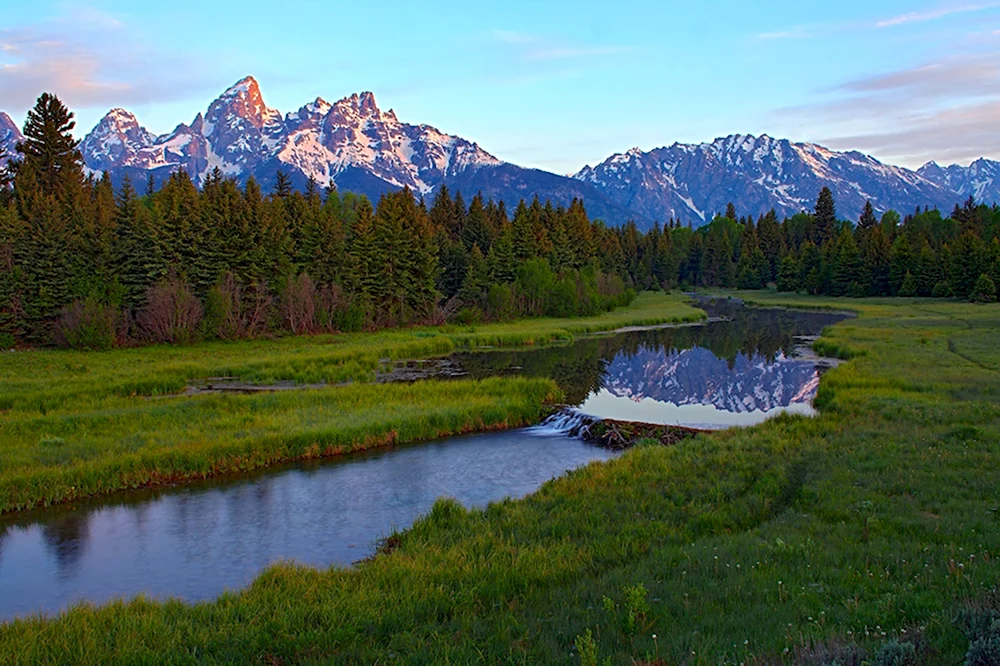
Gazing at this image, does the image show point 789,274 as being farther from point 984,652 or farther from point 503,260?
point 984,652

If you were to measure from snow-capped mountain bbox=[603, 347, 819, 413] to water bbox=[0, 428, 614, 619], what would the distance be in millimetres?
13928

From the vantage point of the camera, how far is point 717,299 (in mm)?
137125

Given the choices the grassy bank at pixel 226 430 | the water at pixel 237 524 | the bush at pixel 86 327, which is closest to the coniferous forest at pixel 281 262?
the bush at pixel 86 327

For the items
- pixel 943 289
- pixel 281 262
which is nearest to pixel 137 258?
pixel 281 262

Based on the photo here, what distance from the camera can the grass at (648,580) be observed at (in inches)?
346

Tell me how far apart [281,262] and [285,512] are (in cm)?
5279

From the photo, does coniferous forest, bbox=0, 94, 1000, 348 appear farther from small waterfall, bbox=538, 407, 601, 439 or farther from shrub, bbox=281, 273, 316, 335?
small waterfall, bbox=538, 407, 601, 439

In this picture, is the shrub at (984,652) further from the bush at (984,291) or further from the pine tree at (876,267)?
the pine tree at (876,267)

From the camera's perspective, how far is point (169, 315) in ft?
187

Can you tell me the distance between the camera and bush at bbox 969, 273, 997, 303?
3408 inches

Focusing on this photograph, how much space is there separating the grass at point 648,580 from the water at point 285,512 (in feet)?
8.71

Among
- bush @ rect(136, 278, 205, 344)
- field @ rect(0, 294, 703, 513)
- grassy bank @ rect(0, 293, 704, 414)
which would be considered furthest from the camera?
bush @ rect(136, 278, 205, 344)

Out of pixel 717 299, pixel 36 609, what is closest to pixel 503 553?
pixel 36 609

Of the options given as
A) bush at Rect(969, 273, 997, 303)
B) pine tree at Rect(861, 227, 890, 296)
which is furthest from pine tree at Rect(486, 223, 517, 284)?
pine tree at Rect(861, 227, 890, 296)
